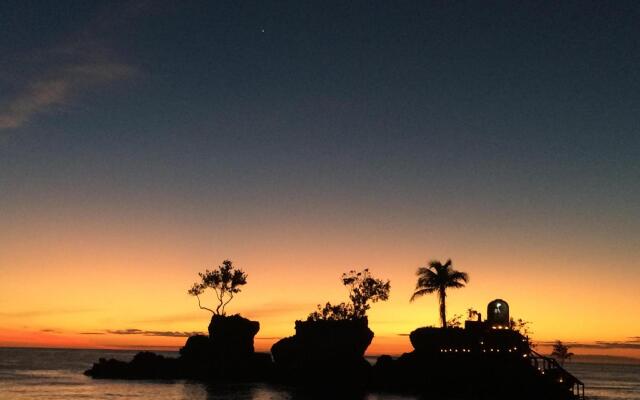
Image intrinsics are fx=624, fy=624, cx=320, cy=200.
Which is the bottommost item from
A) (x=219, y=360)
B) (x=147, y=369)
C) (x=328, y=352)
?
(x=147, y=369)

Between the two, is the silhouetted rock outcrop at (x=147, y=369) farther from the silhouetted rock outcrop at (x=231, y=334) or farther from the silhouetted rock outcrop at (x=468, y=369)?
the silhouetted rock outcrop at (x=468, y=369)

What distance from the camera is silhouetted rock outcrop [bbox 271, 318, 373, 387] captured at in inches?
3319

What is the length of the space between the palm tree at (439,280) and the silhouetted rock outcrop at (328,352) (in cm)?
986

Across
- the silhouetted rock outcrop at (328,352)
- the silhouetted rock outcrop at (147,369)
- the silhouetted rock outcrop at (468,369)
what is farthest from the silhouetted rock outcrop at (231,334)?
the silhouetted rock outcrop at (468,369)

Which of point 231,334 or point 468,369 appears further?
point 231,334

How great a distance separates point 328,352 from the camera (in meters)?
86.0

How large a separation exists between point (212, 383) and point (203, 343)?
9135 mm

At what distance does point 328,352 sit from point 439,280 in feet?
59.7

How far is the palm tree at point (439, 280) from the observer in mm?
83500

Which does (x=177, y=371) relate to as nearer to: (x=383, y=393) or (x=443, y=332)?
(x=383, y=393)

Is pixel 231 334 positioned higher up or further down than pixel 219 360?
higher up

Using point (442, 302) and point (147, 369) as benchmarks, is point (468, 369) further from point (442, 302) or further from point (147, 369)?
point (147, 369)

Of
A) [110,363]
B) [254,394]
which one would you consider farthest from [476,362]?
[110,363]

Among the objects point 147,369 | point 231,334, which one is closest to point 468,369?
point 231,334
